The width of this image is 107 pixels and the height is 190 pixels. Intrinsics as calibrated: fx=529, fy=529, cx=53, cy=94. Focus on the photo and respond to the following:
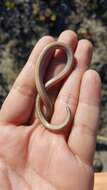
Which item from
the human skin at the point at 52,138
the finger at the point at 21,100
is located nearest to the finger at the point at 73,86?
the human skin at the point at 52,138

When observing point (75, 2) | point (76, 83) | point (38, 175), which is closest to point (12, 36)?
point (75, 2)

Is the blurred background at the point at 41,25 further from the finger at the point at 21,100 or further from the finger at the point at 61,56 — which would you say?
the finger at the point at 21,100

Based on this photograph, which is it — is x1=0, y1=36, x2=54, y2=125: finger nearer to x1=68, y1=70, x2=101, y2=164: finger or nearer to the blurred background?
x1=68, y1=70, x2=101, y2=164: finger

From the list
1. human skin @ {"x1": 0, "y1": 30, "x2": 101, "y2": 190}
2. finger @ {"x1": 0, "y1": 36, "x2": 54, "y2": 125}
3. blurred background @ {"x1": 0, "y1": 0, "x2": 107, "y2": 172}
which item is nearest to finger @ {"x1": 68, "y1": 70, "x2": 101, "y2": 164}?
human skin @ {"x1": 0, "y1": 30, "x2": 101, "y2": 190}

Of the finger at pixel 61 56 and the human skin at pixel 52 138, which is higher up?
the finger at pixel 61 56

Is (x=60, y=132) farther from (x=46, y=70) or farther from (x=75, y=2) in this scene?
(x=75, y=2)

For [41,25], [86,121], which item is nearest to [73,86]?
[86,121]
